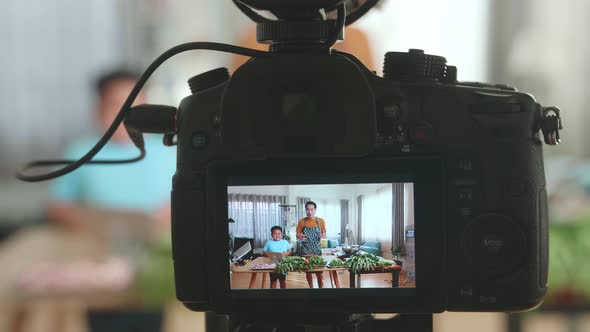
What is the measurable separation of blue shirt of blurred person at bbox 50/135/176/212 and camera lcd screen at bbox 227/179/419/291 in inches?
53.2

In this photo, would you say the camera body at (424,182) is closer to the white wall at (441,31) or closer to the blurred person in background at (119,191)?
the blurred person in background at (119,191)

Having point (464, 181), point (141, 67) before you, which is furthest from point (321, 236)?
point (141, 67)

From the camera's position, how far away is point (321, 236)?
575 mm

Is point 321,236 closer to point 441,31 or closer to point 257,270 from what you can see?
point 257,270

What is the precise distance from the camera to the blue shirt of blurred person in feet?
6.29

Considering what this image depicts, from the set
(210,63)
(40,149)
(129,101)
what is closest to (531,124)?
(129,101)

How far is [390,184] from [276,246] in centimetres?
11

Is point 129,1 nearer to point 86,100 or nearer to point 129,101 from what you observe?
point 86,100

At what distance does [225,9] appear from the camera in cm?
223

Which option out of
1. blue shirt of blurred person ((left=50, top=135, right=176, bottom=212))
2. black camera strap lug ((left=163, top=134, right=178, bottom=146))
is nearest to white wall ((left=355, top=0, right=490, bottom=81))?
blue shirt of blurred person ((left=50, top=135, right=176, bottom=212))

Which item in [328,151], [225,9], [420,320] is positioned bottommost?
[420,320]

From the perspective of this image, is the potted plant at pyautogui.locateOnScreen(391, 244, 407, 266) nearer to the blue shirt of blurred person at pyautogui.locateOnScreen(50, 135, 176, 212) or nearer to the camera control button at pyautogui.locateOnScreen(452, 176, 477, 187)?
the camera control button at pyautogui.locateOnScreen(452, 176, 477, 187)

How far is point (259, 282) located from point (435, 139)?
187 mm

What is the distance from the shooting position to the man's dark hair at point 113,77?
2089 mm
